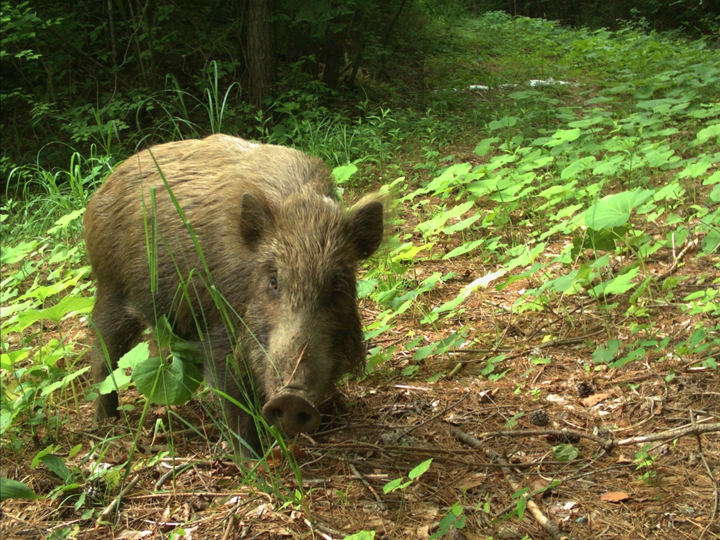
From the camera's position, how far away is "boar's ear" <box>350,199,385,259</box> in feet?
11.4

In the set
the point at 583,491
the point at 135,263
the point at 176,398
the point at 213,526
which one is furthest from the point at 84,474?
the point at 583,491

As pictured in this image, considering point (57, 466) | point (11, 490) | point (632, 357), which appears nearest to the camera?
point (11, 490)

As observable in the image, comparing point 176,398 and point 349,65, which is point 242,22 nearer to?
point 349,65

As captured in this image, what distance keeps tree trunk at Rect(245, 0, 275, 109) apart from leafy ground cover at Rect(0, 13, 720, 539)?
10.8ft

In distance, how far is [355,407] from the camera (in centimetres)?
374

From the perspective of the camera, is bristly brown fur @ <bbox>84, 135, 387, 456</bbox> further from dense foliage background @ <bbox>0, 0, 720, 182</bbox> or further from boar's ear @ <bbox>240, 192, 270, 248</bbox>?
dense foliage background @ <bbox>0, 0, 720, 182</bbox>

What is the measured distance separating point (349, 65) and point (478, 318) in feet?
20.7

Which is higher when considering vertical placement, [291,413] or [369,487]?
[291,413]

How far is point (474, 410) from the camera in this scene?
346 centimetres

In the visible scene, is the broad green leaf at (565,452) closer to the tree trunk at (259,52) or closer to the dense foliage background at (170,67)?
the dense foliage background at (170,67)

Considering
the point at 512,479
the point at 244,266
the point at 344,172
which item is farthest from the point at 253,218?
the point at 344,172

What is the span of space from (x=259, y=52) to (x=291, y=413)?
673 centimetres

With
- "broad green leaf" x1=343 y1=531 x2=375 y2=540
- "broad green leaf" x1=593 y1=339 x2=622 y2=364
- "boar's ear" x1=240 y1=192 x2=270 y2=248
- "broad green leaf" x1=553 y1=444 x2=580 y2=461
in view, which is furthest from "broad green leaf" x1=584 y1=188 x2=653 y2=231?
"broad green leaf" x1=343 y1=531 x2=375 y2=540

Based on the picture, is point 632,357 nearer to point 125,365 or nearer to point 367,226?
point 367,226
